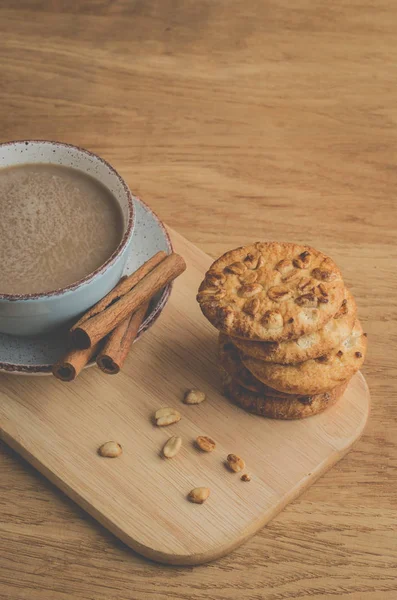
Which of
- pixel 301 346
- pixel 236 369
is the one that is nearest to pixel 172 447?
pixel 236 369

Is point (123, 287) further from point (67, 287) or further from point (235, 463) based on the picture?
point (235, 463)

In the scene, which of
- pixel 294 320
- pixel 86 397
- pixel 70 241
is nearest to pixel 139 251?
pixel 70 241

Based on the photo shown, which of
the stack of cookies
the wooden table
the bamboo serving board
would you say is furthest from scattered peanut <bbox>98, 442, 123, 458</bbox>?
the stack of cookies

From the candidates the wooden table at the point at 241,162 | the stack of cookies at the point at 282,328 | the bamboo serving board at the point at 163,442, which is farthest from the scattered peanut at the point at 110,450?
the stack of cookies at the point at 282,328

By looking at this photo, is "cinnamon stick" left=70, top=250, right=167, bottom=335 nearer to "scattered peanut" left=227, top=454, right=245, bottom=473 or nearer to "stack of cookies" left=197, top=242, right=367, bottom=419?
"stack of cookies" left=197, top=242, right=367, bottom=419

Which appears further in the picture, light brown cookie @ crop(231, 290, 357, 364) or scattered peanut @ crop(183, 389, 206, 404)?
scattered peanut @ crop(183, 389, 206, 404)

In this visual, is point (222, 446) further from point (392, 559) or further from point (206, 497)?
point (392, 559)
